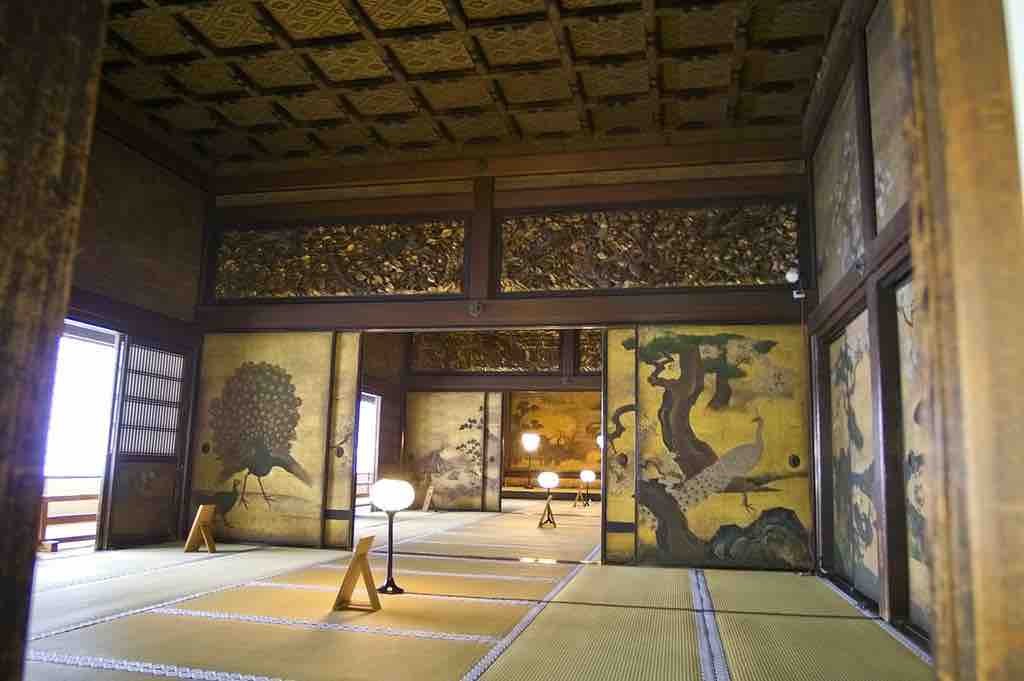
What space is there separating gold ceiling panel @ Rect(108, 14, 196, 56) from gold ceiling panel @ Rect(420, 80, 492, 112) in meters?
1.90

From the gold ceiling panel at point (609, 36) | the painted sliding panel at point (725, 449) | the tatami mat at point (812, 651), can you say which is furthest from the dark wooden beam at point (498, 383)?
the tatami mat at point (812, 651)

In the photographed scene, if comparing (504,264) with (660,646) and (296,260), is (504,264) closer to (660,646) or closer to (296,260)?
(296,260)

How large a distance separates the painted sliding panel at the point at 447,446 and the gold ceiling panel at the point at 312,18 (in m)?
7.66

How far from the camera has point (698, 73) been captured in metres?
5.77

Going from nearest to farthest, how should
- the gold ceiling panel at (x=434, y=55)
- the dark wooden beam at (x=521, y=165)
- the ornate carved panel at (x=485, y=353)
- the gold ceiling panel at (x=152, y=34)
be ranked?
the gold ceiling panel at (x=152, y=34) → the gold ceiling panel at (x=434, y=55) → the dark wooden beam at (x=521, y=165) → the ornate carved panel at (x=485, y=353)

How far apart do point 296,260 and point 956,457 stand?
23.8 ft

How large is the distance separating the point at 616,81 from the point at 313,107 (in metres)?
2.74

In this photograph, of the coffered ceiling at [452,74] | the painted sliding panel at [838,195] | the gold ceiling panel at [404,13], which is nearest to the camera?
the painted sliding panel at [838,195]

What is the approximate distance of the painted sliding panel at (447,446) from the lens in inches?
472

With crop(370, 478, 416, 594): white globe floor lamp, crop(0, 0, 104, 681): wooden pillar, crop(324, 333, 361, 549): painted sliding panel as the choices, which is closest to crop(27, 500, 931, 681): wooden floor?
crop(370, 478, 416, 594): white globe floor lamp

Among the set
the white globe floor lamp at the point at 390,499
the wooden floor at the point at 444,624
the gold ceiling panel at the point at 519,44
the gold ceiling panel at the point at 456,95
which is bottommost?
the wooden floor at the point at 444,624

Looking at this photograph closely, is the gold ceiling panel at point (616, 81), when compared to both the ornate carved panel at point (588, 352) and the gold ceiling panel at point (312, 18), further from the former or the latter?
the ornate carved panel at point (588, 352)

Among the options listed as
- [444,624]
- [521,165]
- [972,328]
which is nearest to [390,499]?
[444,624]

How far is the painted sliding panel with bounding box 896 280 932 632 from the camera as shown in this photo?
3689 mm
